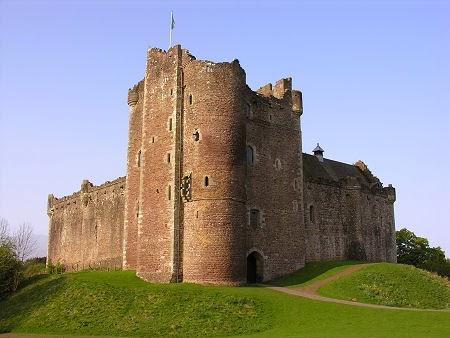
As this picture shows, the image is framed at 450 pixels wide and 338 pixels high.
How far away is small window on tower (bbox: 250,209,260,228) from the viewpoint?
3941 cm

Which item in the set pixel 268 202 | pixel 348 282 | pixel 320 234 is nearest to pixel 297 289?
pixel 348 282

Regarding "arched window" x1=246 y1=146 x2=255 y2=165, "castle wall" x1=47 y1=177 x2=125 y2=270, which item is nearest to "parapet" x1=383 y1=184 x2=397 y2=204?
"arched window" x1=246 y1=146 x2=255 y2=165

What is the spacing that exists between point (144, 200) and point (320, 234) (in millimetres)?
16559

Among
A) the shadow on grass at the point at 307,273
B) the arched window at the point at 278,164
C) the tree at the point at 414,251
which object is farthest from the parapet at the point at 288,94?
the tree at the point at 414,251

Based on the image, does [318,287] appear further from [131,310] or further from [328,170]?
[328,170]

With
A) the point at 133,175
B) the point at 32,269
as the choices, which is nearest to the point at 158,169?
the point at 133,175

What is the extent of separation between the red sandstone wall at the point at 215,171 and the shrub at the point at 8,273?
12034 millimetres

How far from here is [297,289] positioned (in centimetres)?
3700

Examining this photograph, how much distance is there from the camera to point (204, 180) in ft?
119

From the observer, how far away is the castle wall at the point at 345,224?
156ft

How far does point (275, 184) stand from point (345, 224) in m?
11.8

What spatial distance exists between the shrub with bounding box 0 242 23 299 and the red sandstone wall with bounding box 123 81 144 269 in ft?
25.2

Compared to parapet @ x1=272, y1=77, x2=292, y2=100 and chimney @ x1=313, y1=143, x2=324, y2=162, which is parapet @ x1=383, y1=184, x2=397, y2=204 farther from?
parapet @ x1=272, y1=77, x2=292, y2=100

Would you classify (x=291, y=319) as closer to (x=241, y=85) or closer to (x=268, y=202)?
(x=268, y=202)
